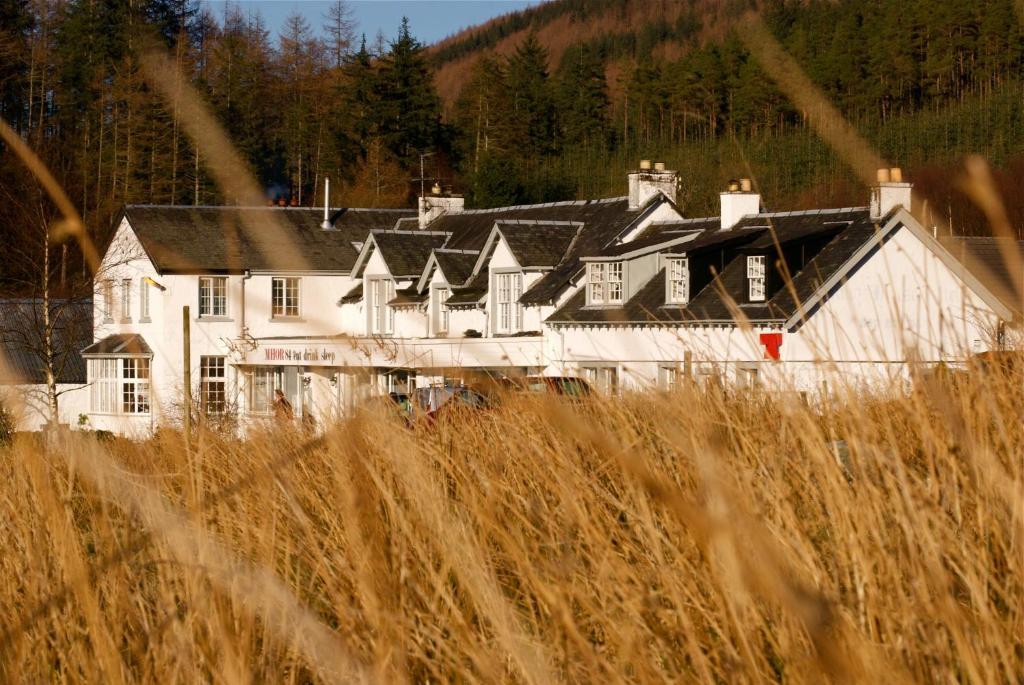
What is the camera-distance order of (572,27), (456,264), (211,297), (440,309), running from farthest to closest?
(572,27), (211,297), (440,309), (456,264)

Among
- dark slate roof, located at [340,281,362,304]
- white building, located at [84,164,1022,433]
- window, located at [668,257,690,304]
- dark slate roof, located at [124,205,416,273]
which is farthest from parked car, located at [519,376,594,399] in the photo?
dark slate roof, located at [340,281,362,304]

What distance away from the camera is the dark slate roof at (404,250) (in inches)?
1506

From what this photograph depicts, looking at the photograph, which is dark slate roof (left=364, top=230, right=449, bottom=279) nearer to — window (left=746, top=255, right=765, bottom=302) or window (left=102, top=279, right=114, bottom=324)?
window (left=102, top=279, right=114, bottom=324)

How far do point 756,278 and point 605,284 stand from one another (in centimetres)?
427

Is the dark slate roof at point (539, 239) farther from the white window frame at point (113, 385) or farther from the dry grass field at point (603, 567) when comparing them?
the dry grass field at point (603, 567)

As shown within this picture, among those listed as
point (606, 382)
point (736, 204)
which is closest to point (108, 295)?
point (606, 382)

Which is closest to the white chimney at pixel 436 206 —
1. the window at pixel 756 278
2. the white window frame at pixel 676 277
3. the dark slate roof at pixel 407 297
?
the dark slate roof at pixel 407 297

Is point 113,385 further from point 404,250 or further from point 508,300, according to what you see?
point 508,300

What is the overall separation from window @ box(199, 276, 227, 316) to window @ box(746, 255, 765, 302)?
18182 millimetres

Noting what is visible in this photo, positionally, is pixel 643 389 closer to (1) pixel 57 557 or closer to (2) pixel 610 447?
(1) pixel 57 557

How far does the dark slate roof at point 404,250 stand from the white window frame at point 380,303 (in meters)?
0.51

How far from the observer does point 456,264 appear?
119 feet

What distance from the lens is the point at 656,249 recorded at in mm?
31250

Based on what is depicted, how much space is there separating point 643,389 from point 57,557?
7.86ft
